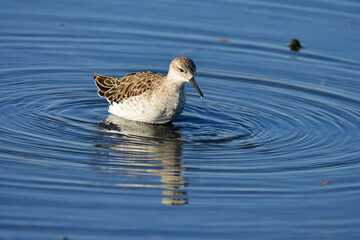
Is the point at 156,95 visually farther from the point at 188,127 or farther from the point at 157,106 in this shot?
the point at 188,127

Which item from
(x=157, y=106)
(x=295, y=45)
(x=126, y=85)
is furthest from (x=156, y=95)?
(x=295, y=45)

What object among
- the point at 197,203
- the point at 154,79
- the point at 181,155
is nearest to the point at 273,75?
the point at 154,79

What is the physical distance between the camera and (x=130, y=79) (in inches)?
480

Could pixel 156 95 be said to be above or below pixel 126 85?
below

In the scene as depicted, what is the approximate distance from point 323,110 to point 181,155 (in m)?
3.66

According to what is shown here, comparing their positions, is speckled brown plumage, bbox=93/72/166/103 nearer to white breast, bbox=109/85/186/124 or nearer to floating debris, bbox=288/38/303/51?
white breast, bbox=109/85/186/124

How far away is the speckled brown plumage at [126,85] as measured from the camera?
462 inches

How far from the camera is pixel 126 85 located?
12.1m

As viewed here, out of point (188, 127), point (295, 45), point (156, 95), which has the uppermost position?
point (295, 45)

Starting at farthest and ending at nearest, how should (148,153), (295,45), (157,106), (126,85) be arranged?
(295,45) → (126,85) → (157,106) → (148,153)

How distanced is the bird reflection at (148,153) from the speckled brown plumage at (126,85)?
422 mm

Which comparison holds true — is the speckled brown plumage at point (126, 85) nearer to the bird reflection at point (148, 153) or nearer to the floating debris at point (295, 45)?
the bird reflection at point (148, 153)

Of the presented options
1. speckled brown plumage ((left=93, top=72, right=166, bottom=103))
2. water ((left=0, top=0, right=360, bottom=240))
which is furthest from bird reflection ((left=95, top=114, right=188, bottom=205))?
speckled brown plumage ((left=93, top=72, right=166, bottom=103))

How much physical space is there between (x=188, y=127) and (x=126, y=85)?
59.5 inches
